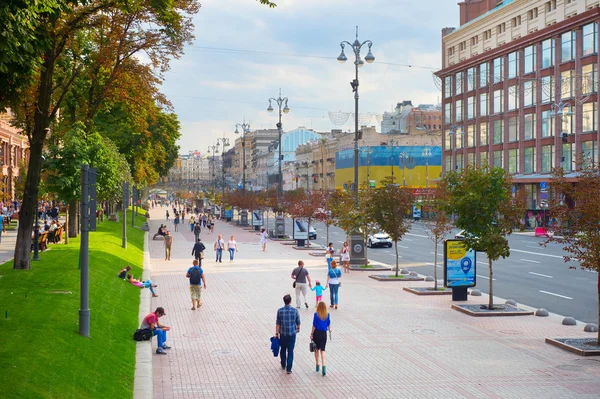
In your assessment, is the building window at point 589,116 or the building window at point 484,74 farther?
the building window at point 484,74

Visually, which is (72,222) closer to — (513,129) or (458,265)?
(458,265)

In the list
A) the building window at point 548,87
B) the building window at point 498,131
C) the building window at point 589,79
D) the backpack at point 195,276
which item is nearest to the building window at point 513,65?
the building window at point 498,131

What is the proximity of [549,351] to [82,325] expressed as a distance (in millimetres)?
10142

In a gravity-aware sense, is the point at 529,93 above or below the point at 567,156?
above

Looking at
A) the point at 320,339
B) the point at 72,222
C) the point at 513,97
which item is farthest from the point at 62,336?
the point at 513,97

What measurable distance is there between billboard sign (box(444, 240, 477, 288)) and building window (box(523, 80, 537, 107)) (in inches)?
1956

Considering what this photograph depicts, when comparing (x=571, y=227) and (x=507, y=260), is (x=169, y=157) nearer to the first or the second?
(x=507, y=260)

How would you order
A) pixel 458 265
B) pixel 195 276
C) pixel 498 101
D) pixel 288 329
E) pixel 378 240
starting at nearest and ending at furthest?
pixel 288 329 < pixel 195 276 < pixel 458 265 < pixel 378 240 < pixel 498 101

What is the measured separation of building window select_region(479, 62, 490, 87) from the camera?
79438mm

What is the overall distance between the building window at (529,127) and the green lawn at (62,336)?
180 ft

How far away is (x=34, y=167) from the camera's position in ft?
78.9

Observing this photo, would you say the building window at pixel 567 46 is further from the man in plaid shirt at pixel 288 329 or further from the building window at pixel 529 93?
the man in plaid shirt at pixel 288 329

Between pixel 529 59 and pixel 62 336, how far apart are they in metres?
64.7

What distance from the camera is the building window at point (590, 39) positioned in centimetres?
6119
